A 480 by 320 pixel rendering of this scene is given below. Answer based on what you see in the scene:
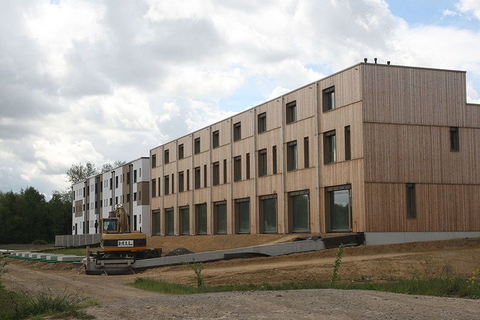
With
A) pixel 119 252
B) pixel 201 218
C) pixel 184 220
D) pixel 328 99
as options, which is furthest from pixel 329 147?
pixel 184 220

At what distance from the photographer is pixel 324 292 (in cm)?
1590

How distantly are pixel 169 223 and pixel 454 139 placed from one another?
35.0 m

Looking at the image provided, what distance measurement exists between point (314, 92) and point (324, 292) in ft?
82.6

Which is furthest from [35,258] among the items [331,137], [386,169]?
[386,169]

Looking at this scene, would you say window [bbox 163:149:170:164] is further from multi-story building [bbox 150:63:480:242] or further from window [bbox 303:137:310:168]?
window [bbox 303:137:310:168]

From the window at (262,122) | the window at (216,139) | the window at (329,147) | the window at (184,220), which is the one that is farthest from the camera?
the window at (184,220)

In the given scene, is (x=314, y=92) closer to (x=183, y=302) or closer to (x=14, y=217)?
(x=183, y=302)

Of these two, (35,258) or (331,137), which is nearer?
(331,137)

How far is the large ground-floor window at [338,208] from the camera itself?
119ft

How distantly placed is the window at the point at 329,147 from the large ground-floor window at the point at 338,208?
177 centimetres

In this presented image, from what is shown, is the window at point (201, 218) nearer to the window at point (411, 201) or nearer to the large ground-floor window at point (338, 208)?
the large ground-floor window at point (338, 208)

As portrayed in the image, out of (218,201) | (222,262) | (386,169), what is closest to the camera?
(222,262)

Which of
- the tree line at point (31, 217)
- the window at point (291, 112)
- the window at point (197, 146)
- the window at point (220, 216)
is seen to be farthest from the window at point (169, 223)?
the tree line at point (31, 217)

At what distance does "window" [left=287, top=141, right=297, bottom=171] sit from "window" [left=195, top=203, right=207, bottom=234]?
50.8 ft
